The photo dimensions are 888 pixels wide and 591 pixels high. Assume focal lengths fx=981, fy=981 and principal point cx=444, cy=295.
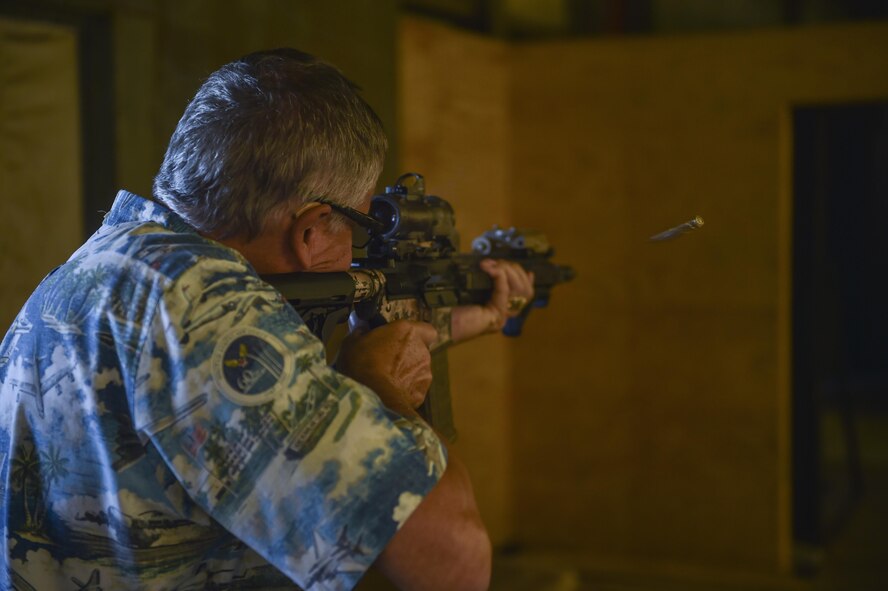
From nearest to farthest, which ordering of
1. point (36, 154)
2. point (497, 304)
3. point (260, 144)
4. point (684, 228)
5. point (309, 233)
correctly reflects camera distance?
1. point (260, 144)
2. point (309, 233)
3. point (684, 228)
4. point (497, 304)
5. point (36, 154)

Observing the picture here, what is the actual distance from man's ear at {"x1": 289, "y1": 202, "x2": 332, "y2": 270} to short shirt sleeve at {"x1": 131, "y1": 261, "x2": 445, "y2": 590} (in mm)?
207

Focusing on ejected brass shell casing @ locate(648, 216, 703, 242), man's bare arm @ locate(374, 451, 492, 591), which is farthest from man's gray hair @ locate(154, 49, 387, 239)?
ejected brass shell casing @ locate(648, 216, 703, 242)

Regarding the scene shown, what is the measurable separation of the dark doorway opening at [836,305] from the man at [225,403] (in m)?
2.92

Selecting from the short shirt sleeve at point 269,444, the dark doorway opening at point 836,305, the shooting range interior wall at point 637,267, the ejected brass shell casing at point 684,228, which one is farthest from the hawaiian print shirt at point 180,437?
the dark doorway opening at point 836,305

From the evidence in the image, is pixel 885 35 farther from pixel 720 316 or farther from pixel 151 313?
pixel 151 313

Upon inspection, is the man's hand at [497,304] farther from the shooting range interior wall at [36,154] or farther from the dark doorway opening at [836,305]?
the dark doorway opening at [836,305]

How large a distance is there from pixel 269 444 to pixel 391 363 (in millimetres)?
317

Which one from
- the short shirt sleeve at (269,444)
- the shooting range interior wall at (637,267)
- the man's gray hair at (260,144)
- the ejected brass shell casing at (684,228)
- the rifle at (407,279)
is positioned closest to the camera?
the short shirt sleeve at (269,444)

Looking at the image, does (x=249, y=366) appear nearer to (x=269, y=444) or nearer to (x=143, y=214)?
(x=269, y=444)

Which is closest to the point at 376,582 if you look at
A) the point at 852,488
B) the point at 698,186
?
the point at 698,186

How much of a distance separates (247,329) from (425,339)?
59cm

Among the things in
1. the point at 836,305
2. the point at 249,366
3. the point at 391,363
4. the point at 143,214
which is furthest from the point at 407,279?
the point at 836,305

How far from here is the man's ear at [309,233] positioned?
3.76ft

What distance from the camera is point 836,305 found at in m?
6.24
